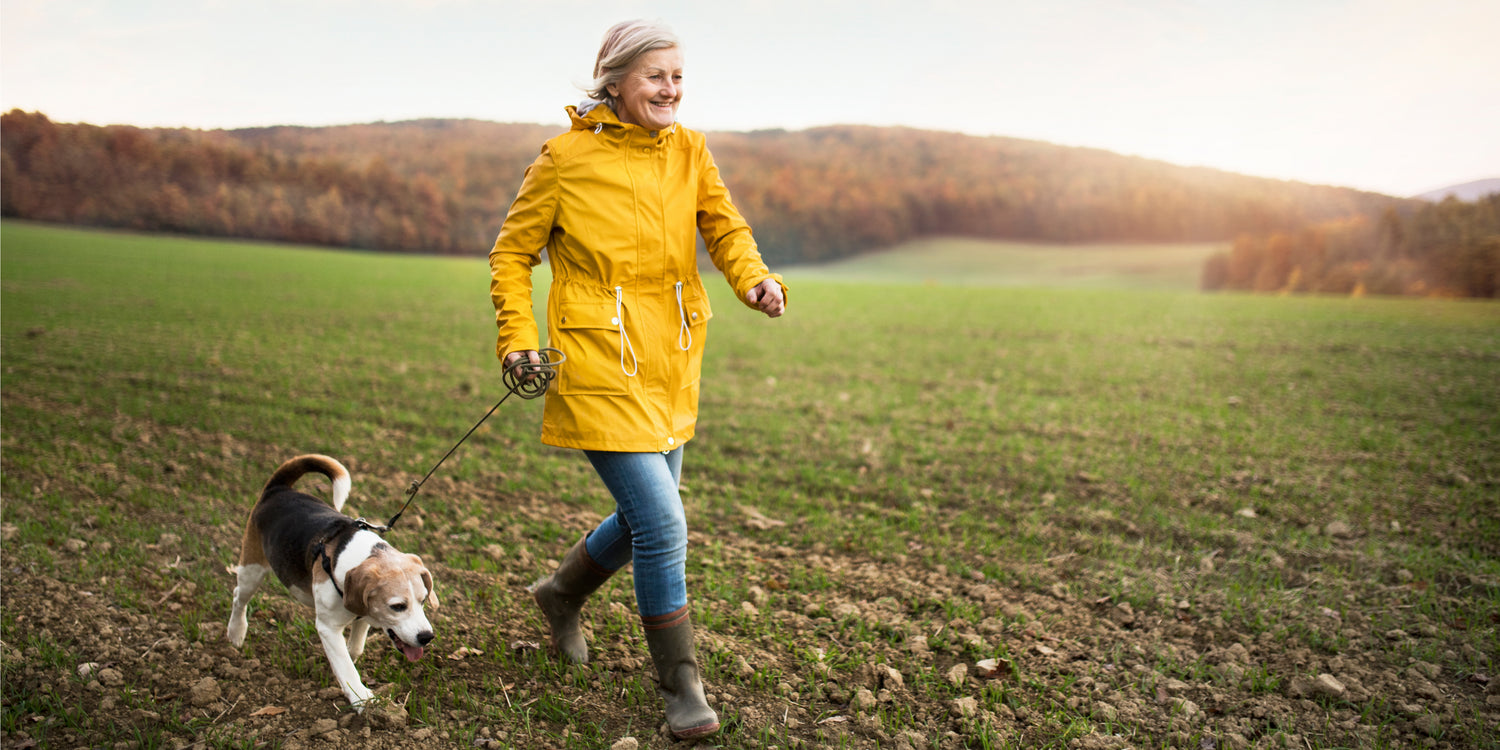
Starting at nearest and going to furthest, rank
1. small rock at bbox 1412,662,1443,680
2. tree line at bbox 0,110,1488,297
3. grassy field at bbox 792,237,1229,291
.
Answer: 1. small rock at bbox 1412,662,1443,680
2. tree line at bbox 0,110,1488,297
3. grassy field at bbox 792,237,1229,291

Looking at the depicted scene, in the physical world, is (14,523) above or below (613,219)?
below

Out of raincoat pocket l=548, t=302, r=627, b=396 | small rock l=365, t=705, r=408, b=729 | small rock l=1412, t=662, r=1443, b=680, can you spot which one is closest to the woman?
raincoat pocket l=548, t=302, r=627, b=396

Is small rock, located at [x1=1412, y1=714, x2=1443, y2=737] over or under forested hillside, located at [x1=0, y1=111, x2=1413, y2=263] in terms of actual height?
under

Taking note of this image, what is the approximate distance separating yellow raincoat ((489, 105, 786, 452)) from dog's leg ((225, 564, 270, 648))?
143cm

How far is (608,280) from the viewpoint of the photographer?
2717mm

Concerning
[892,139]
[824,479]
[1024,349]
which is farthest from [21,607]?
[892,139]

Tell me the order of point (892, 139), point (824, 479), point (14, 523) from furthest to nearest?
point (892, 139)
point (824, 479)
point (14, 523)

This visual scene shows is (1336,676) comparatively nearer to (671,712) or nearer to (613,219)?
(671,712)

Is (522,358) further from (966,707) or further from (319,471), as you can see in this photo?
(966,707)

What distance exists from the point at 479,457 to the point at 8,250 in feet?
38.7

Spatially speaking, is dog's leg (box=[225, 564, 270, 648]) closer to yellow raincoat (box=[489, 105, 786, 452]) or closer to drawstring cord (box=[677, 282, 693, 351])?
yellow raincoat (box=[489, 105, 786, 452])

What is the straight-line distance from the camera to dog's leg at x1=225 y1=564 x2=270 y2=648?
10.7ft

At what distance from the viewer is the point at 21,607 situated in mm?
3592

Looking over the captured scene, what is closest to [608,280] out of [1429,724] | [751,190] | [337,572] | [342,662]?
[337,572]
